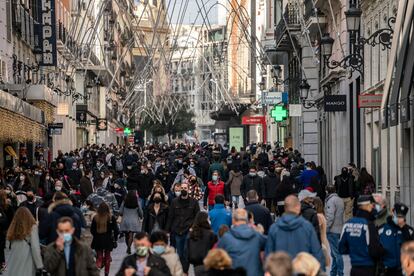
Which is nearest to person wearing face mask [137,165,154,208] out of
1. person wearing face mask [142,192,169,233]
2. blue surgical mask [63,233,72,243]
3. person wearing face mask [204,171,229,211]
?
person wearing face mask [204,171,229,211]

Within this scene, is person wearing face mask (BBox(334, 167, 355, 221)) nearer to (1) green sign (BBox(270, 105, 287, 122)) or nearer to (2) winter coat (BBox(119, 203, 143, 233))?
(2) winter coat (BBox(119, 203, 143, 233))

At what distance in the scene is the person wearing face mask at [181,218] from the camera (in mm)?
19609

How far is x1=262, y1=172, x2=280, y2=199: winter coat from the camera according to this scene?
3048 centimetres

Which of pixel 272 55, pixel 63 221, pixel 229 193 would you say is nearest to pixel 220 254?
pixel 63 221

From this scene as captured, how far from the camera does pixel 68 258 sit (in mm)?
13477

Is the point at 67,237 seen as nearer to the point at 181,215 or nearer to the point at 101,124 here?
the point at 181,215

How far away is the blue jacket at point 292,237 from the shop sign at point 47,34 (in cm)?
4074

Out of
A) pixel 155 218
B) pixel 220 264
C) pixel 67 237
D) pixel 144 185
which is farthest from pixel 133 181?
pixel 220 264

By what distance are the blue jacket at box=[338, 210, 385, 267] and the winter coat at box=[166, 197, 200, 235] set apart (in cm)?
497

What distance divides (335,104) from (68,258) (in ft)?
85.1

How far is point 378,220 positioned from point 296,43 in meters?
44.5

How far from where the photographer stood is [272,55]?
233ft

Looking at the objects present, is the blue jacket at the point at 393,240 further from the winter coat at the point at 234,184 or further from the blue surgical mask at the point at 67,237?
the winter coat at the point at 234,184

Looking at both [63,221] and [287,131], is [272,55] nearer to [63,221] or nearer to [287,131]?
[287,131]
